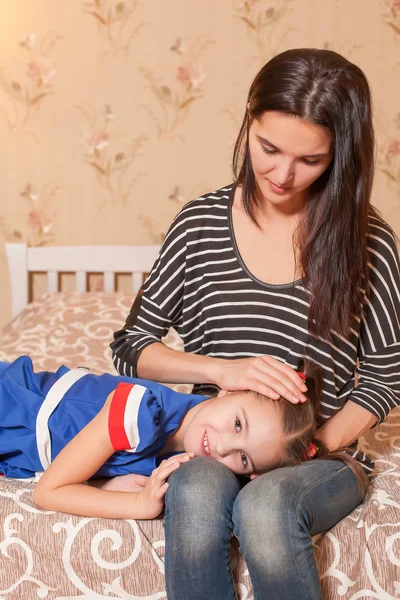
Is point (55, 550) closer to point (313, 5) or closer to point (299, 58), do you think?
point (299, 58)

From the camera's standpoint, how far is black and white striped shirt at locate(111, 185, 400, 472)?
1.54 m

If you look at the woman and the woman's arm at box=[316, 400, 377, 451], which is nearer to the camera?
the woman

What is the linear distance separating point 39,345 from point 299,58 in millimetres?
1344

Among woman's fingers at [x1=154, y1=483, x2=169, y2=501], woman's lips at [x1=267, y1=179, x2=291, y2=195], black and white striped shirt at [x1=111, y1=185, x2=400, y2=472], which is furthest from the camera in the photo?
black and white striped shirt at [x1=111, y1=185, x2=400, y2=472]

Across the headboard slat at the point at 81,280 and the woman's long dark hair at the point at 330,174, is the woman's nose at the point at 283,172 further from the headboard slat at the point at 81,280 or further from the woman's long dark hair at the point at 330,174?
the headboard slat at the point at 81,280

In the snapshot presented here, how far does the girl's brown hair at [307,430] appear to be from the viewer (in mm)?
1372

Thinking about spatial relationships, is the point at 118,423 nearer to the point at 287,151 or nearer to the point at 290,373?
the point at 290,373

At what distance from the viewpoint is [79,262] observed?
2.80m

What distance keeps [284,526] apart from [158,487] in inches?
9.4

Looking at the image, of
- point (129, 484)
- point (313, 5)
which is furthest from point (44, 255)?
point (129, 484)

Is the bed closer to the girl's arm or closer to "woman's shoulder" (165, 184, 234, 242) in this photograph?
the girl's arm

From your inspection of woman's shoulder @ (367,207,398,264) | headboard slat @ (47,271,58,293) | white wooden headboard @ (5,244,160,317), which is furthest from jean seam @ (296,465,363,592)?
headboard slat @ (47,271,58,293)

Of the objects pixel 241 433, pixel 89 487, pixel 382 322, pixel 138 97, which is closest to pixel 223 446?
pixel 241 433

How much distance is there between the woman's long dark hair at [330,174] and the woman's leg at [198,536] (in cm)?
42
